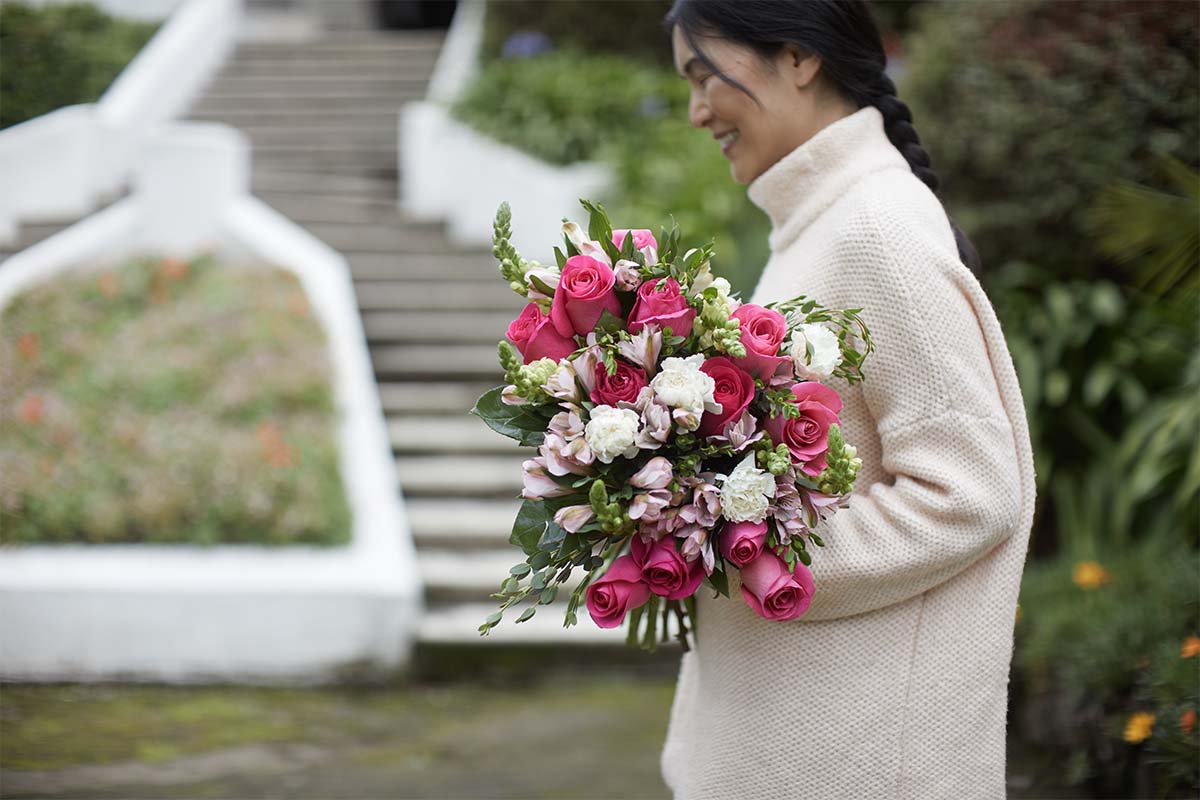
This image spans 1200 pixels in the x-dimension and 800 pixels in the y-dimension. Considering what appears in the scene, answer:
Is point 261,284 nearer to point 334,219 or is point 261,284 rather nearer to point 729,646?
point 334,219

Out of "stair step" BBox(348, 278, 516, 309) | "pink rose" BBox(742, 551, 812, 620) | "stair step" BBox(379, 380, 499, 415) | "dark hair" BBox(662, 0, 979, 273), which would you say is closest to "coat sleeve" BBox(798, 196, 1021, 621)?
"pink rose" BBox(742, 551, 812, 620)

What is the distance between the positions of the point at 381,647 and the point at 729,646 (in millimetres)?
3714

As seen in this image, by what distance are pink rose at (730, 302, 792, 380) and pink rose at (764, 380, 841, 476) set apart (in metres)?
0.05

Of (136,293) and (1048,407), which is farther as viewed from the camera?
(136,293)

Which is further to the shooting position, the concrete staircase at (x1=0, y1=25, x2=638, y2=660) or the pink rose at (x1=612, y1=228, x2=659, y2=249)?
the concrete staircase at (x1=0, y1=25, x2=638, y2=660)

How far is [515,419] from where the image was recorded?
5.63 feet

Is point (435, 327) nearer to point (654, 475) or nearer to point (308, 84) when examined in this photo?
point (308, 84)

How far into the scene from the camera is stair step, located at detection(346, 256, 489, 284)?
8586 millimetres

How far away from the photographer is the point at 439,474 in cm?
669

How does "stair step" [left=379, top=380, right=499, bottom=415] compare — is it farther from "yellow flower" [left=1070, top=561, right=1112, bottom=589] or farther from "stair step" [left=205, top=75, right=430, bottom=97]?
"stair step" [left=205, top=75, right=430, bottom=97]

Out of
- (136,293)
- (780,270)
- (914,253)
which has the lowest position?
(136,293)

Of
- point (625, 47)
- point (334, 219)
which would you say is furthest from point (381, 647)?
point (625, 47)

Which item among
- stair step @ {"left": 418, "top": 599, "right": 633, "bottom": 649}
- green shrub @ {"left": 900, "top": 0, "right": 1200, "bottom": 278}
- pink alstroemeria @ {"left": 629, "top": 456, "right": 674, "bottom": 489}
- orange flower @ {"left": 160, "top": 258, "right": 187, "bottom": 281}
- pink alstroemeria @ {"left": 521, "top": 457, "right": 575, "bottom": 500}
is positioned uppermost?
pink alstroemeria @ {"left": 629, "top": 456, "right": 674, "bottom": 489}

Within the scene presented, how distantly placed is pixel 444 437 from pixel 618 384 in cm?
544
